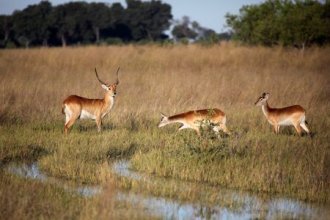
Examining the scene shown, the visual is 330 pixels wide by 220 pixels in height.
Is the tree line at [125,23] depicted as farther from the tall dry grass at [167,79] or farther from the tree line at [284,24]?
the tall dry grass at [167,79]

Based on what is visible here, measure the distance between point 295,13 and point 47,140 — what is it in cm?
1653

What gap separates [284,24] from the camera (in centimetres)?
2245

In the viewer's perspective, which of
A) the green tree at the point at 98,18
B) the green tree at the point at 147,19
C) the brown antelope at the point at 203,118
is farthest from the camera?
the green tree at the point at 147,19

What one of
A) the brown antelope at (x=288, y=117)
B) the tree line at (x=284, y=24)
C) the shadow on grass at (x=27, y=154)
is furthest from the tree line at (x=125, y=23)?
the shadow on grass at (x=27, y=154)

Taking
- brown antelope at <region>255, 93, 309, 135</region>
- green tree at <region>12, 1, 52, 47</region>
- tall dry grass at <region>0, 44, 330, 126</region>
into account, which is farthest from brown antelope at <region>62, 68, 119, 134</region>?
green tree at <region>12, 1, 52, 47</region>

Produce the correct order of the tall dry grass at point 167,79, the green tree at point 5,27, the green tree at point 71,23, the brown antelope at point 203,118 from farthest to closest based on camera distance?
the green tree at point 5,27 < the green tree at point 71,23 < the tall dry grass at point 167,79 < the brown antelope at point 203,118

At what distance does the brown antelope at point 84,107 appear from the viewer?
10.1m

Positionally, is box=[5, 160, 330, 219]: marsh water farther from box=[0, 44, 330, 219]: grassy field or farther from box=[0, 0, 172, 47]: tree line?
box=[0, 0, 172, 47]: tree line

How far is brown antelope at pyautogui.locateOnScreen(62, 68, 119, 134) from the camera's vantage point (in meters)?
10.1

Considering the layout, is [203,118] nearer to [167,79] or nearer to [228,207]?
[228,207]

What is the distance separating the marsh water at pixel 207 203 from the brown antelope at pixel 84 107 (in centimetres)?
280

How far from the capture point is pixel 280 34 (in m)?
22.8

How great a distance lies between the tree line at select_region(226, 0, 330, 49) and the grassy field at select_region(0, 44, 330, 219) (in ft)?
8.35

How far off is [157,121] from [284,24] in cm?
1267
